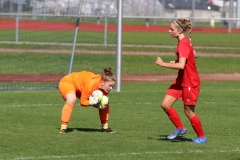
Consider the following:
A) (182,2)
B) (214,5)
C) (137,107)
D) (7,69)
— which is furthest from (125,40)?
(137,107)

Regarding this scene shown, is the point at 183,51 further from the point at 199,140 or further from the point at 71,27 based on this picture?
the point at 71,27

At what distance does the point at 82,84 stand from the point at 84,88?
0.81ft

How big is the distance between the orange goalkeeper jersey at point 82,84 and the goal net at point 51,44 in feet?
25.2

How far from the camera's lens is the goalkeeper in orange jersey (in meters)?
11.3

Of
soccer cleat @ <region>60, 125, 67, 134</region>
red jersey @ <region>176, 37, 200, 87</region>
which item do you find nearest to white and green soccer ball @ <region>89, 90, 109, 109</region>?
soccer cleat @ <region>60, 125, 67, 134</region>

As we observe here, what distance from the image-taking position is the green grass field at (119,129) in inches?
388

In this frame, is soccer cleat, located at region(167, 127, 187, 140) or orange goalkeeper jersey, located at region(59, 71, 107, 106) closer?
soccer cleat, located at region(167, 127, 187, 140)

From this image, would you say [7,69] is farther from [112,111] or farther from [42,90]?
[112,111]

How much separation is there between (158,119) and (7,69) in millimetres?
11617

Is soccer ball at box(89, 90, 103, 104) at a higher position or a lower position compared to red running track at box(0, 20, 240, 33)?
lower

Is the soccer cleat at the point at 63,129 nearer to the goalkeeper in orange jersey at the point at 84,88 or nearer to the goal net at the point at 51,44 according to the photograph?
the goalkeeper in orange jersey at the point at 84,88

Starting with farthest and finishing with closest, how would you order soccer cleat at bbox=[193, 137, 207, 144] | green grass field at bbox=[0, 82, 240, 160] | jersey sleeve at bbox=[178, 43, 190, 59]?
soccer cleat at bbox=[193, 137, 207, 144]
jersey sleeve at bbox=[178, 43, 190, 59]
green grass field at bbox=[0, 82, 240, 160]

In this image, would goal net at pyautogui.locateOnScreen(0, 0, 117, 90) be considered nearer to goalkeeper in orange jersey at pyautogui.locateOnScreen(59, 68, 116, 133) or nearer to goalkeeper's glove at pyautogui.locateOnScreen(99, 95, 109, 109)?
goalkeeper in orange jersey at pyautogui.locateOnScreen(59, 68, 116, 133)

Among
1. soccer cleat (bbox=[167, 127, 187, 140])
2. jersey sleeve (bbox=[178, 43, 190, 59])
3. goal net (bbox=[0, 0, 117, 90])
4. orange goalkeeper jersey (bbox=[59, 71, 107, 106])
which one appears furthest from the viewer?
goal net (bbox=[0, 0, 117, 90])
